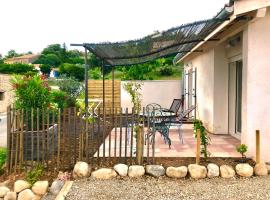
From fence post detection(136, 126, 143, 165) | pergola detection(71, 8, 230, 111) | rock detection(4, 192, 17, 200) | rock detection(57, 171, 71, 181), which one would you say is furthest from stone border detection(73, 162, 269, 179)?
pergola detection(71, 8, 230, 111)

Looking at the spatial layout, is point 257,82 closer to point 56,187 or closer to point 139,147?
point 139,147

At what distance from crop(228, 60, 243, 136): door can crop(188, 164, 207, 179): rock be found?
11.5 feet

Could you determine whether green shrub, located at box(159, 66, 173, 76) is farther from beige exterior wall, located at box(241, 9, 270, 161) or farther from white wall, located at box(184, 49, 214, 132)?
beige exterior wall, located at box(241, 9, 270, 161)

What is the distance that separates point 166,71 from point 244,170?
83.6 feet

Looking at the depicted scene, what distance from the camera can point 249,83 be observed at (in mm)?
7062

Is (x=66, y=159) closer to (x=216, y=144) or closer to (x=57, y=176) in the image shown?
(x=57, y=176)

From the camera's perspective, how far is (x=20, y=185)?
620 cm

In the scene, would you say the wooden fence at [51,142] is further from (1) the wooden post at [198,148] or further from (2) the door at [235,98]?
(2) the door at [235,98]

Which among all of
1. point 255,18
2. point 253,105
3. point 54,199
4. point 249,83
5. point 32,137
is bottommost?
point 54,199

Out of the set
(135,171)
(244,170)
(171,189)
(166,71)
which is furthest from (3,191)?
(166,71)

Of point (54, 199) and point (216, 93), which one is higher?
point (216, 93)

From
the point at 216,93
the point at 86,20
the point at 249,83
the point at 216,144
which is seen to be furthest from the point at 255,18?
the point at 86,20

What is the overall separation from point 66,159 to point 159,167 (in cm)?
194

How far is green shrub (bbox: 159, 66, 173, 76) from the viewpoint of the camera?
103 ft
